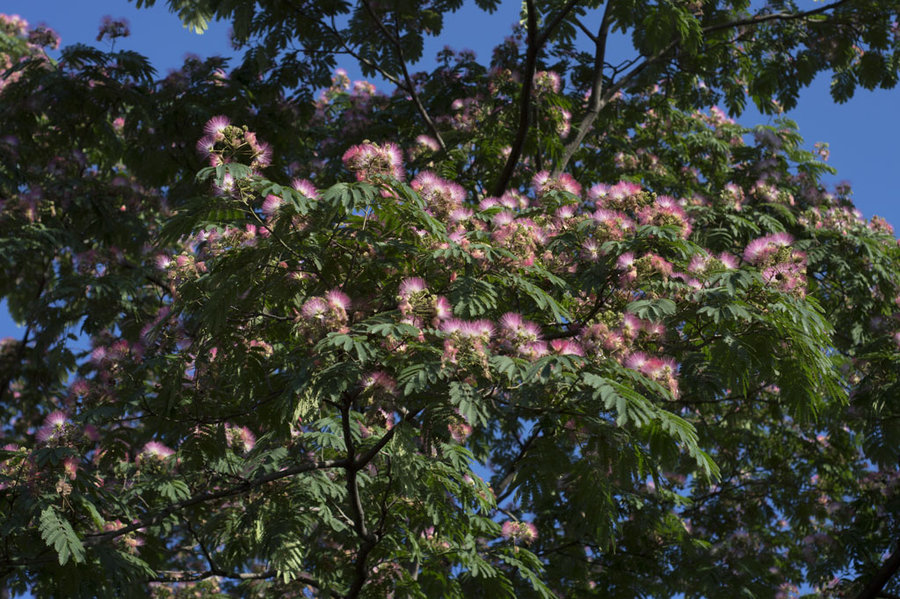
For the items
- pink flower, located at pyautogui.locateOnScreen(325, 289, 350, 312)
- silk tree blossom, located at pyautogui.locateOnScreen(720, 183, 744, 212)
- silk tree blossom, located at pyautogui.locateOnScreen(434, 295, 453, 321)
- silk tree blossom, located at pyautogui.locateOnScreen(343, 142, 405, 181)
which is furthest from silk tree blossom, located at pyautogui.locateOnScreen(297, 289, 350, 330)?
silk tree blossom, located at pyautogui.locateOnScreen(720, 183, 744, 212)

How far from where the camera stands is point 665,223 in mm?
5410

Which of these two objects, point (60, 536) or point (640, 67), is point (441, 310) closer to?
point (60, 536)

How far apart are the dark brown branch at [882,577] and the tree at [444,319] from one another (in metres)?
0.23

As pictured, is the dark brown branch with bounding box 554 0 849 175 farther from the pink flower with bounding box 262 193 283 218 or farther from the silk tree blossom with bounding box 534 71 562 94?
the pink flower with bounding box 262 193 283 218

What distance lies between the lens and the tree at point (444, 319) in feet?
15.5

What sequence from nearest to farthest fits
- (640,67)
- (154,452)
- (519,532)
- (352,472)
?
(352,472)
(154,452)
(519,532)
(640,67)

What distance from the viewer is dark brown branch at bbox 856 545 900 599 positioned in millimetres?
8422

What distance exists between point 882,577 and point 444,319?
20.9ft

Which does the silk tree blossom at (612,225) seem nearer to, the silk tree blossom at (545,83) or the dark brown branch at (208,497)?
the dark brown branch at (208,497)

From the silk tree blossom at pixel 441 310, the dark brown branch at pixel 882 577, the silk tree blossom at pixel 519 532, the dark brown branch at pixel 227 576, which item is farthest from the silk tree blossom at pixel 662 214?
the dark brown branch at pixel 882 577

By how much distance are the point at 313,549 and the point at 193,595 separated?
446 cm

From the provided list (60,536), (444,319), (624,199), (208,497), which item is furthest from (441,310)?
(60,536)

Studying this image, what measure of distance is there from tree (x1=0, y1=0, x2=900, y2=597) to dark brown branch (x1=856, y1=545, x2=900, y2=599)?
0.76 ft

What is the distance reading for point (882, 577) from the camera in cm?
848
